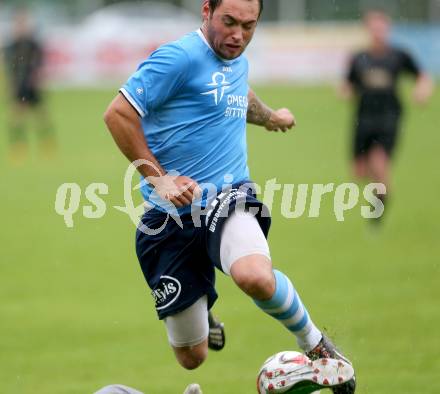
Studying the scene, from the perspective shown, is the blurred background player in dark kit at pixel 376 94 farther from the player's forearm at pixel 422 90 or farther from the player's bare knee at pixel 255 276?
the player's bare knee at pixel 255 276

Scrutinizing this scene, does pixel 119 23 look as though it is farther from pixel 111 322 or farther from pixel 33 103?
pixel 111 322

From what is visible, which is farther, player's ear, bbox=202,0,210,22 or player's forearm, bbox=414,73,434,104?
player's forearm, bbox=414,73,434,104

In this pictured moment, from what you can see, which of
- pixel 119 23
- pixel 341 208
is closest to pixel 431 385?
pixel 341 208

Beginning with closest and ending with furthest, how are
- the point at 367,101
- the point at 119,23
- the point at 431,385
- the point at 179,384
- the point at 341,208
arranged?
1. the point at 431,385
2. the point at 179,384
3. the point at 367,101
4. the point at 341,208
5. the point at 119,23

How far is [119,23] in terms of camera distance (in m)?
36.9

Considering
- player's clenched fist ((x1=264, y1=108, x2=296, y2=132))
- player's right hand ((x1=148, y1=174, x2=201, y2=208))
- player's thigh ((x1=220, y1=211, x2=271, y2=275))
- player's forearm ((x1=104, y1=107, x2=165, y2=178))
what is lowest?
player's thigh ((x1=220, y1=211, x2=271, y2=275))

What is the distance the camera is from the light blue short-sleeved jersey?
5.73 m

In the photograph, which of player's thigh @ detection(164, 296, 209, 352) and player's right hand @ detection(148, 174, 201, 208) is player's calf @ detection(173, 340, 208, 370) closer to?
player's thigh @ detection(164, 296, 209, 352)

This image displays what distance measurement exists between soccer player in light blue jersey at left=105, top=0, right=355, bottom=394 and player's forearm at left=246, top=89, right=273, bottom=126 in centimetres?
32

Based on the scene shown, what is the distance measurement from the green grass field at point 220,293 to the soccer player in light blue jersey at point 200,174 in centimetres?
116

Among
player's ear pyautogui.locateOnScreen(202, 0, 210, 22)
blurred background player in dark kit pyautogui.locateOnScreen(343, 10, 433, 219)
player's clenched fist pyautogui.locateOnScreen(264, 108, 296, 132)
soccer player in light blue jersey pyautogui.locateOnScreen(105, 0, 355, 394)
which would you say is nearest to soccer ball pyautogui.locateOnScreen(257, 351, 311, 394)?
soccer player in light blue jersey pyautogui.locateOnScreen(105, 0, 355, 394)

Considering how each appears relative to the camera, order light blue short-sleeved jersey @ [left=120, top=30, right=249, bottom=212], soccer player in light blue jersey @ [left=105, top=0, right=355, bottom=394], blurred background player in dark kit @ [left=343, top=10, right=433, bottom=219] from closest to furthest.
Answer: soccer player in light blue jersey @ [left=105, top=0, right=355, bottom=394]
light blue short-sleeved jersey @ [left=120, top=30, right=249, bottom=212]
blurred background player in dark kit @ [left=343, top=10, right=433, bottom=219]

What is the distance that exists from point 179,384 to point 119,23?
3074 cm

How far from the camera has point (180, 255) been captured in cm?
604
